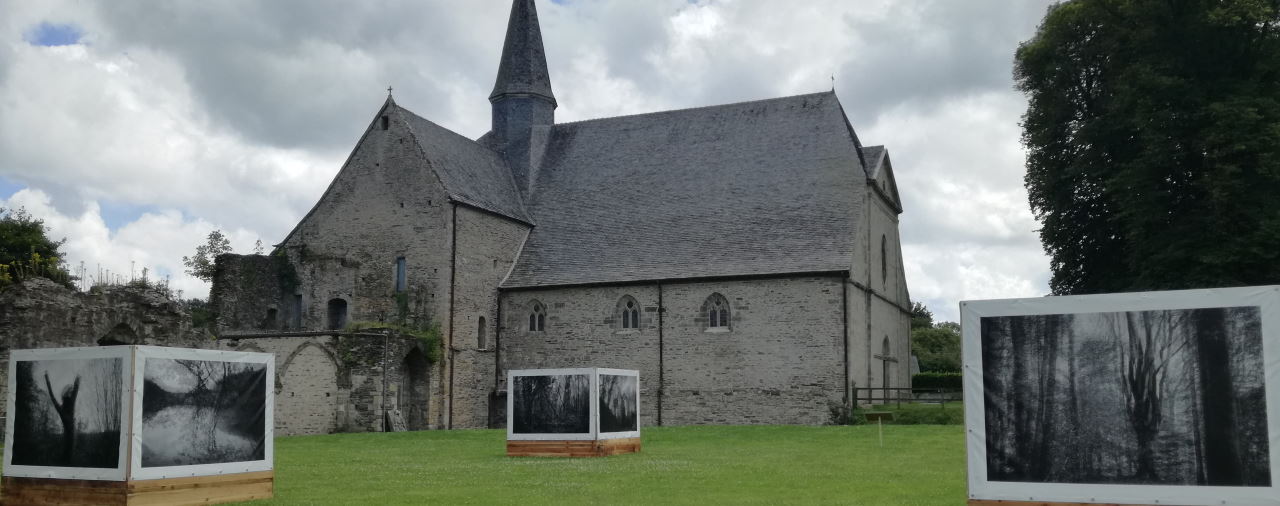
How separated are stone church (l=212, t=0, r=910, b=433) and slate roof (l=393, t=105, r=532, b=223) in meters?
0.09

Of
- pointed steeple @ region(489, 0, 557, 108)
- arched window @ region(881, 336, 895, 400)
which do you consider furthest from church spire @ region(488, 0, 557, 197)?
arched window @ region(881, 336, 895, 400)

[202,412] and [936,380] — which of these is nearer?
[202,412]

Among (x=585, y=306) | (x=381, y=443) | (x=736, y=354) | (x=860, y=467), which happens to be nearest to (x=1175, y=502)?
(x=860, y=467)

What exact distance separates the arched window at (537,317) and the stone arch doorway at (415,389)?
3.96 meters

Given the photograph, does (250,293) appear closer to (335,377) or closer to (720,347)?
(335,377)

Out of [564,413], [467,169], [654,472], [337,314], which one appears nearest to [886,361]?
[467,169]

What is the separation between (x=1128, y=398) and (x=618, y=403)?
12605 mm

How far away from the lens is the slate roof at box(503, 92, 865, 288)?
114 ft

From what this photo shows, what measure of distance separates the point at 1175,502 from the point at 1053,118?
25721 mm

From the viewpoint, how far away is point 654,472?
56.1ft

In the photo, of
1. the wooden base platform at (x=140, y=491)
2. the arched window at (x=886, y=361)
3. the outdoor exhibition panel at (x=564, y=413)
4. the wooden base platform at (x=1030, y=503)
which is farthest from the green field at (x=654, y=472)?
the arched window at (x=886, y=361)

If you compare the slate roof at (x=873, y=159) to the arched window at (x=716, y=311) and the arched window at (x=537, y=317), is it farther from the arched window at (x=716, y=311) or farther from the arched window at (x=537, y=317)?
the arched window at (x=537, y=317)

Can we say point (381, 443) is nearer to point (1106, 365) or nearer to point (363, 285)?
point (363, 285)

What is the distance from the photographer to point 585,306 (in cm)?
3628
